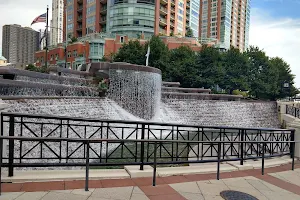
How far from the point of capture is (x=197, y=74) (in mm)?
41406

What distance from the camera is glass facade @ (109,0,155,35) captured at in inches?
2313

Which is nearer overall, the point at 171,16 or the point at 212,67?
the point at 212,67

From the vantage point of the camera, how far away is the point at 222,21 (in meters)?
105

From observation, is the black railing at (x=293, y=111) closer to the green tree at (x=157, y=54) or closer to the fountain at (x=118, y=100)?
the fountain at (x=118, y=100)

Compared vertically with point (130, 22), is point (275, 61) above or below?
below

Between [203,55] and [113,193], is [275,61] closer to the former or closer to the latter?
[203,55]

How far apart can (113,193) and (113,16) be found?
6041cm

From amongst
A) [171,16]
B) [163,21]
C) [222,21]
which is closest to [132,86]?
[163,21]

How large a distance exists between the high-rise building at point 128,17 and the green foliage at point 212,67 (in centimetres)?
1658

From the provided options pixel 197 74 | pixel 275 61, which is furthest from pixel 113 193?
pixel 275 61

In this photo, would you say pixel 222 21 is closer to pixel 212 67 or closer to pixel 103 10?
pixel 103 10

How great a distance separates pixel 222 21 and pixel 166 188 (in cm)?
10899

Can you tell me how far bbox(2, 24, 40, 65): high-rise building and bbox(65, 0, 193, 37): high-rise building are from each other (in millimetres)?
27668

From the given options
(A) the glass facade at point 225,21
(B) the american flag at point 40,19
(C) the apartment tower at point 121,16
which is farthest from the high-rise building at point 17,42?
(A) the glass facade at point 225,21
